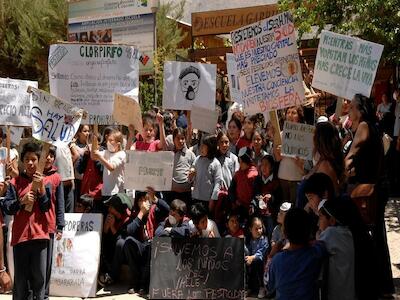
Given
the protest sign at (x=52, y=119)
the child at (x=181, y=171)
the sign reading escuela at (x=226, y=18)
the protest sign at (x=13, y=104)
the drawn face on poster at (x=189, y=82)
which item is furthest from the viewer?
the sign reading escuela at (x=226, y=18)

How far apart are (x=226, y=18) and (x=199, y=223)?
12.0 meters

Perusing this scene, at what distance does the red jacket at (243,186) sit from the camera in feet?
30.2

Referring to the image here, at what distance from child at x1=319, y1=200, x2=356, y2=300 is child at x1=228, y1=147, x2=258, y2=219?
3.58 metres

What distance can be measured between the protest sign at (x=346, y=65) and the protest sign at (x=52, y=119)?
262cm

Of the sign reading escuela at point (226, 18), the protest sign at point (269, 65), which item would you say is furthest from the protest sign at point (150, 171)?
the sign reading escuela at point (226, 18)

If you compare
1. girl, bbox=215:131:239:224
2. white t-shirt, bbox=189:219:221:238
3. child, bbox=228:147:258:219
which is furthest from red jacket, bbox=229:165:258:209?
white t-shirt, bbox=189:219:221:238

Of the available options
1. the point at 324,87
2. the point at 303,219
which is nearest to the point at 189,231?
the point at 324,87

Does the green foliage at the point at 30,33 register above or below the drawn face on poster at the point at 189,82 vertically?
above

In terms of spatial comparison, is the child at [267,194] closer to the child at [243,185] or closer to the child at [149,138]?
the child at [243,185]

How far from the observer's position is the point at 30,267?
7.64 meters

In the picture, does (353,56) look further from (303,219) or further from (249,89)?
(303,219)

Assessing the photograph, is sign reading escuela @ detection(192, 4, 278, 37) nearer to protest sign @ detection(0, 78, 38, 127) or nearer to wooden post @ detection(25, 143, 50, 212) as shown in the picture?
protest sign @ detection(0, 78, 38, 127)

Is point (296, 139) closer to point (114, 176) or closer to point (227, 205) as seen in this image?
point (227, 205)

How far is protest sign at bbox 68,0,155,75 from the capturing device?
1644 cm
